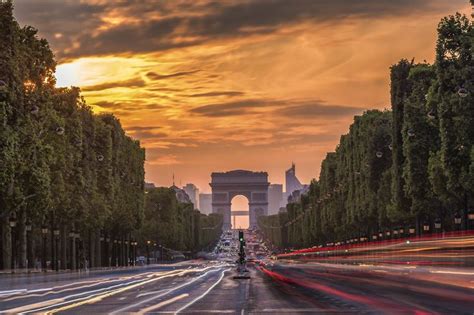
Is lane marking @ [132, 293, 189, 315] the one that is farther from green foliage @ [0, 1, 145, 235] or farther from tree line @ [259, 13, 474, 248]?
tree line @ [259, 13, 474, 248]

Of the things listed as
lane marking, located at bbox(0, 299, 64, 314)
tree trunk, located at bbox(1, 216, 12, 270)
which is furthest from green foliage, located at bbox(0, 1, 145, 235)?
lane marking, located at bbox(0, 299, 64, 314)

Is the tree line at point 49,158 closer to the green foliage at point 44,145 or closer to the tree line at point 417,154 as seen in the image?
the green foliage at point 44,145

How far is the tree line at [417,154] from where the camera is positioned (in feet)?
222

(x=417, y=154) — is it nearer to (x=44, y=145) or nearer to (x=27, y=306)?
(x=44, y=145)

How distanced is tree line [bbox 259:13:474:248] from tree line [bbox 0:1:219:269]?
90.3ft

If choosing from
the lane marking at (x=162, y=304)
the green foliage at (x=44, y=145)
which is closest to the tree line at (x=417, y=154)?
the lane marking at (x=162, y=304)

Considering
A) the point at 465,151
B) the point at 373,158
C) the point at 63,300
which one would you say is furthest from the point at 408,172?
the point at 63,300

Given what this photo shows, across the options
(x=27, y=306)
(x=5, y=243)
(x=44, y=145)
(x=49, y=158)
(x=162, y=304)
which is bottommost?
(x=162, y=304)

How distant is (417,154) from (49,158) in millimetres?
30828

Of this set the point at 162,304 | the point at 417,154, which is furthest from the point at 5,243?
the point at 162,304

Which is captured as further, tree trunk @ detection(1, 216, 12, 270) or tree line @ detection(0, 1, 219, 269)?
tree trunk @ detection(1, 216, 12, 270)

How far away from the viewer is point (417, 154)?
87500 mm

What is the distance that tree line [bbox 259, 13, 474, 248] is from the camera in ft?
222

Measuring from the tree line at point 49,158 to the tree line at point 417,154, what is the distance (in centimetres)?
2751
